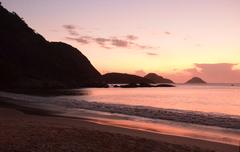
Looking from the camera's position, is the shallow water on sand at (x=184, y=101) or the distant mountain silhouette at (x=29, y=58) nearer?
the shallow water on sand at (x=184, y=101)

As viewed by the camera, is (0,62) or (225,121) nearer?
(225,121)

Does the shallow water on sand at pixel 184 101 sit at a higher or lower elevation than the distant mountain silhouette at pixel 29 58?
lower

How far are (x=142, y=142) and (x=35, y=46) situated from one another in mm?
169345

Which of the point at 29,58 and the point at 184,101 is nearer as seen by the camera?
the point at 184,101

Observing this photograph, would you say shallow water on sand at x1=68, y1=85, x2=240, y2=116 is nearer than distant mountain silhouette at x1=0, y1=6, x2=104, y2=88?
Yes

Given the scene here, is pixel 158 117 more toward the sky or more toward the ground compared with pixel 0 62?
more toward the ground

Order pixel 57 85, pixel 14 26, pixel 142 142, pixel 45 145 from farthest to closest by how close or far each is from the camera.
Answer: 1. pixel 14 26
2. pixel 57 85
3. pixel 142 142
4. pixel 45 145

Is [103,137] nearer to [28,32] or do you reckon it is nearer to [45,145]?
[45,145]

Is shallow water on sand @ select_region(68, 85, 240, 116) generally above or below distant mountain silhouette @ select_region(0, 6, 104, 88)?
below

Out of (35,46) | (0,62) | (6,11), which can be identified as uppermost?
(6,11)

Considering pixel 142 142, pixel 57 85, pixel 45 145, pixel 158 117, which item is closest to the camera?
pixel 45 145

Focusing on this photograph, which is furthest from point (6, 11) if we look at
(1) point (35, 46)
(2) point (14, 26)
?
(1) point (35, 46)

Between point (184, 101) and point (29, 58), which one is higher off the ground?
point (29, 58)

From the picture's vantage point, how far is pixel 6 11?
17025 centimetres
